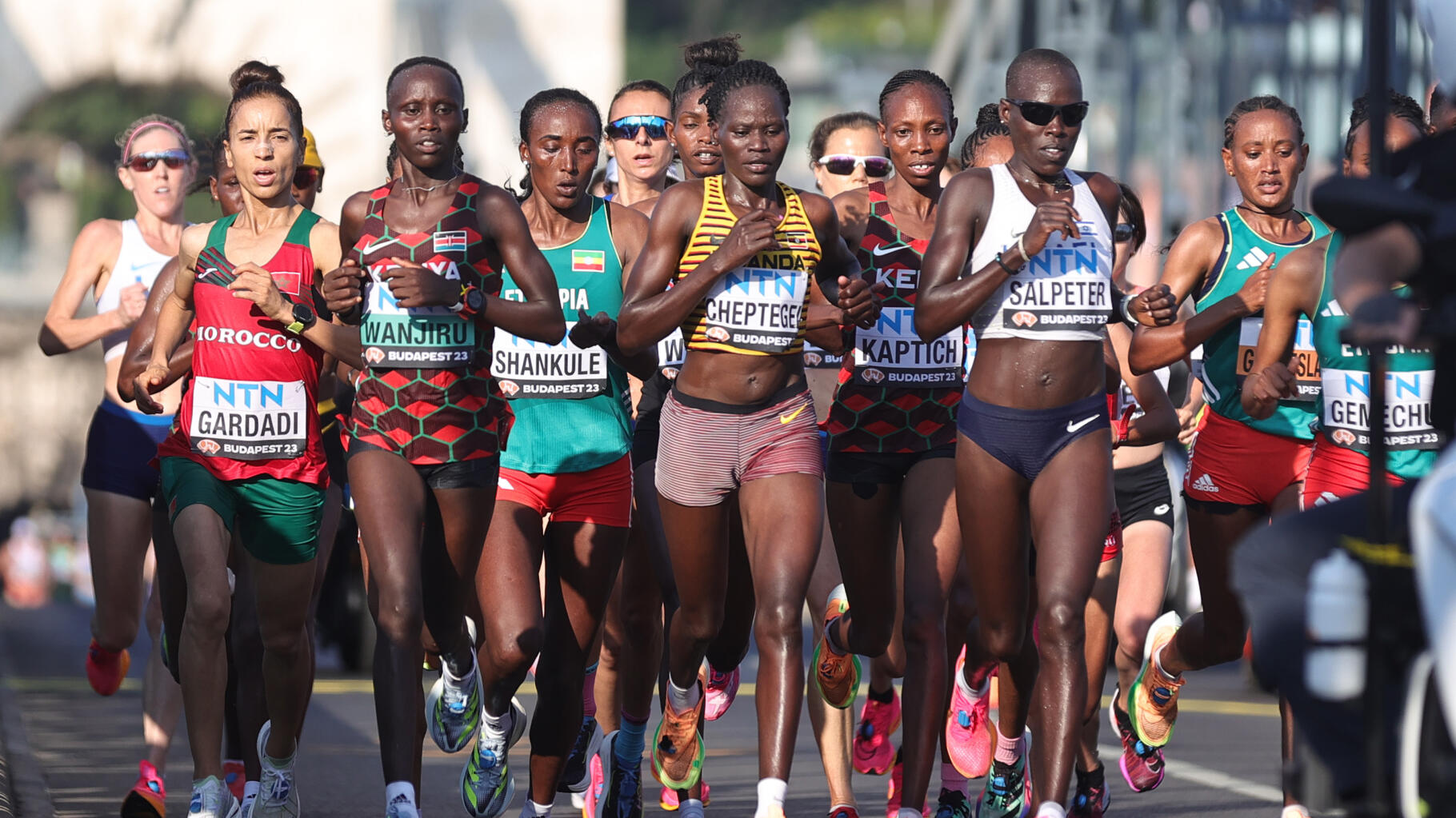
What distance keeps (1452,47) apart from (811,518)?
2.99 meters

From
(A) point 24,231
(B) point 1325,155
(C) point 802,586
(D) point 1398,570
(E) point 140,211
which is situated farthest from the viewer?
(A) point 24,231

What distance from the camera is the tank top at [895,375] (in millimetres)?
8047

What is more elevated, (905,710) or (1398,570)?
(1398,570)

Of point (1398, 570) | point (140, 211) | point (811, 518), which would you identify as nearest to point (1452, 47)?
point (1398, 570)

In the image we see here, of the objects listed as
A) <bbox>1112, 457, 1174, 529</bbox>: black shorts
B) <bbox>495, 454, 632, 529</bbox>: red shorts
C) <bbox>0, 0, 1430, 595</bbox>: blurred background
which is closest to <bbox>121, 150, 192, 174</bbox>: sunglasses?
<bbox>495, 454, 632, 529</bbox>: red shorts

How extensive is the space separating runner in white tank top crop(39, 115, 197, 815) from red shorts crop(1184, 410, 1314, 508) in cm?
397

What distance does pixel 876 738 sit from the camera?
29.6 feet

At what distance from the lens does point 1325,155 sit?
27.3 metres

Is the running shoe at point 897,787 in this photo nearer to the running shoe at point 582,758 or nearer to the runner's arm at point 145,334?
the running shoe at point 582,758

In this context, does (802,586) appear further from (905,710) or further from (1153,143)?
Result: (1153,143)

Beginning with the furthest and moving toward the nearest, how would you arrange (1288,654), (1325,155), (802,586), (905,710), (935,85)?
(1325,155) → (935,85) → (905,710) → (802,586) → (1288,654)

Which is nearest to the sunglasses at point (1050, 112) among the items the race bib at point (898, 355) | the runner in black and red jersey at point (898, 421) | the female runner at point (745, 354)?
the female runner at point (745, 354)

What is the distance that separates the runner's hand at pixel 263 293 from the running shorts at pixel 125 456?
1.99m

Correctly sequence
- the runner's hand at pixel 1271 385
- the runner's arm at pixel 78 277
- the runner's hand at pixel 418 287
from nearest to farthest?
the runner's hand at pixel 418 287
the runner's hand at pixel 1271 385
the runner's arm at pixel 78 277
